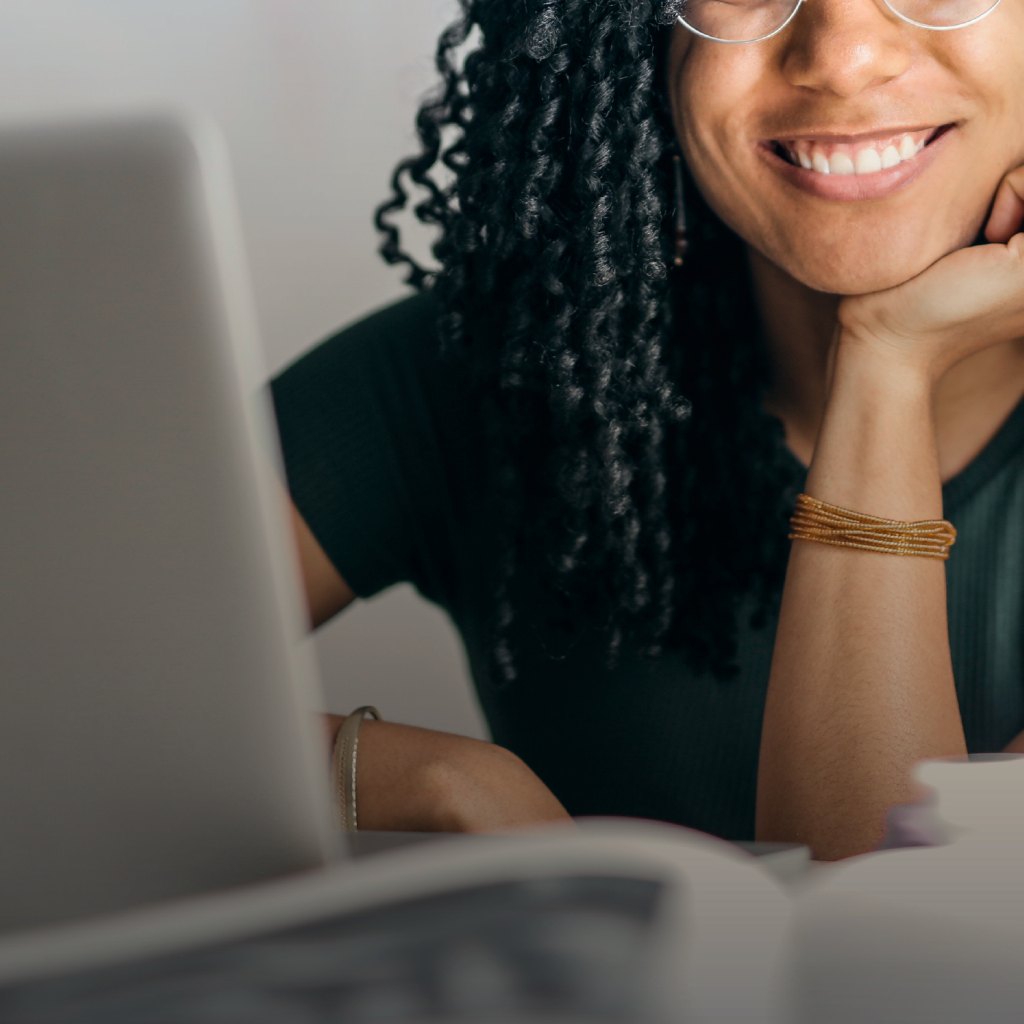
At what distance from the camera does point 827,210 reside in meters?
0.88

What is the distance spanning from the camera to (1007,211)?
88 centimetres

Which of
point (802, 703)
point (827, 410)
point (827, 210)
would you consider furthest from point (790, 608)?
point (827, 210)

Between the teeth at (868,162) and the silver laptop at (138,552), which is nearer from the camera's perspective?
the silver laptop at (138,552)

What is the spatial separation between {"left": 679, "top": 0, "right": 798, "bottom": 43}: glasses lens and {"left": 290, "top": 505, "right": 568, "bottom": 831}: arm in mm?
622

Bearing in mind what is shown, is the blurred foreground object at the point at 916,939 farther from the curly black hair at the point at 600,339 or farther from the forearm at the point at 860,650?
the curly black hair at the point at 600,339

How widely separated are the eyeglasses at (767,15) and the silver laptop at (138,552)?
65cm

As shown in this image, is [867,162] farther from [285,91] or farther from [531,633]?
[285,91]

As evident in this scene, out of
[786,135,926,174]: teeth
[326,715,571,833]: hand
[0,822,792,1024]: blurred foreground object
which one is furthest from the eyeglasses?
[0,822,792,1024]: blurred foreground object

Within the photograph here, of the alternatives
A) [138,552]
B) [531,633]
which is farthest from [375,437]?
[138,552]

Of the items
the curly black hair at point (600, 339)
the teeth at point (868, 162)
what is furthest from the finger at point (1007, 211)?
the curly black hair at point (600, 339)

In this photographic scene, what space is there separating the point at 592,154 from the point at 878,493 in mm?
386

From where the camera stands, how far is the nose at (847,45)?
30.7 inches

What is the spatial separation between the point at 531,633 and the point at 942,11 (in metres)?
0.68

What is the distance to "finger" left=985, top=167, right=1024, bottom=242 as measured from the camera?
0.88 metres
